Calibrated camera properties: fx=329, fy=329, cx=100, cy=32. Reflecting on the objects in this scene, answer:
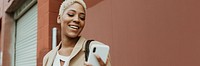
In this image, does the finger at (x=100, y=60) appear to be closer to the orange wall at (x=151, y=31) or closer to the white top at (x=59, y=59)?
the white top at (x=59, y=59)

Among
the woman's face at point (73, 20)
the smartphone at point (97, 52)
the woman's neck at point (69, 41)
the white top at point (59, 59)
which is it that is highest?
the woman's face at point (73, 20)

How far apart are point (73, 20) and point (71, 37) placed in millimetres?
125

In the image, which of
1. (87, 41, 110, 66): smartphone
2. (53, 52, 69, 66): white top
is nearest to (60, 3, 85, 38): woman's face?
(53, 52, 69, 66): white top

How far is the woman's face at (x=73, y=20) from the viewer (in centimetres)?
223

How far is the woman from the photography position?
7.21 ft

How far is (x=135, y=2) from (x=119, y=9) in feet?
1.28

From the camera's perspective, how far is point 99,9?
454cm

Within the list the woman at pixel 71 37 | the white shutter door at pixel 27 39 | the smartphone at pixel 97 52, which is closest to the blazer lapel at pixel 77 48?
the woman at pixel 71 37

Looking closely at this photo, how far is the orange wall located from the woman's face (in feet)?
3.46

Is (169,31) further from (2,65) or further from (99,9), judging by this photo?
(2,65)

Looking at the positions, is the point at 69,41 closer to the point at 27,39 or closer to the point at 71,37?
the point at 71,37

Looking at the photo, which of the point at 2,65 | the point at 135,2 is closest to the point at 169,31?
the point at 135,2

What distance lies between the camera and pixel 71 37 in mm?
2260

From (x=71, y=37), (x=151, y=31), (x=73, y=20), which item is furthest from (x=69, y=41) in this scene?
(x=151, y=31)
